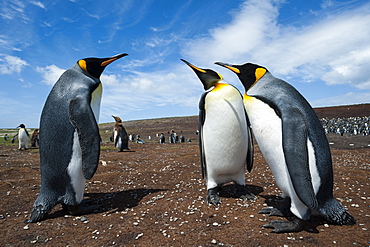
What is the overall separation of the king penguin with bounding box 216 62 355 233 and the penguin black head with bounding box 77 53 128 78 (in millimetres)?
2514

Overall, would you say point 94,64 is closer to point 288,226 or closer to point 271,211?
point 271,211

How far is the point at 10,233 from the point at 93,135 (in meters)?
1.70

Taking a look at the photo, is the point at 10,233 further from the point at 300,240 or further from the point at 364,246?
the point at 364,246

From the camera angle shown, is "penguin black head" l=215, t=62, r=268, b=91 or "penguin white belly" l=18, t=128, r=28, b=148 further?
"penguin white belly" l=18, t=128, r=28, b=148

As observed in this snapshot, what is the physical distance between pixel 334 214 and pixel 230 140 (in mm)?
1624

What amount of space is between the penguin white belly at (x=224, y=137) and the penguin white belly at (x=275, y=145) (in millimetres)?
552

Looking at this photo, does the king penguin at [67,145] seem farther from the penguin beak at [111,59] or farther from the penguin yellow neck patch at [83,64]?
the penguin beak at [111,59]

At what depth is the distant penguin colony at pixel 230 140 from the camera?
279 cm

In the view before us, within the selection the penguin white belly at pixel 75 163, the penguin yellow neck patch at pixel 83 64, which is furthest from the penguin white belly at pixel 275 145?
the penguin yellow neck patch at pixel 83 64

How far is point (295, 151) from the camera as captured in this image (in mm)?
2678

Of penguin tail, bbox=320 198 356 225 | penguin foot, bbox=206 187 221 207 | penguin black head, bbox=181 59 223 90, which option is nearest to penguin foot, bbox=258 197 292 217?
penguin tail, bbox=320 198 356 225

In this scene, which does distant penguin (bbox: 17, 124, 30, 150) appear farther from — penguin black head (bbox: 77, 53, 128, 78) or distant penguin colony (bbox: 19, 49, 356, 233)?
penguin black head (bbox: 77, 53, 128, 78)

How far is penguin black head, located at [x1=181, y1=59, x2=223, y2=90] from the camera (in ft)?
13.5

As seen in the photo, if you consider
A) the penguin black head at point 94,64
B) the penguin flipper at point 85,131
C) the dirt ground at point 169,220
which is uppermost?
the penguin black head at point 94,64
